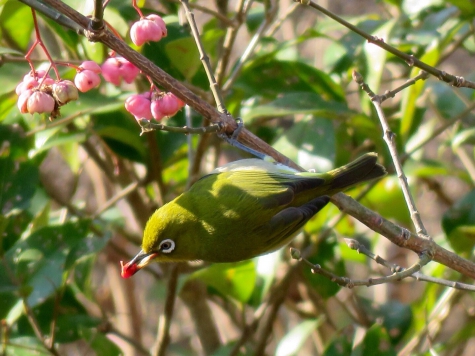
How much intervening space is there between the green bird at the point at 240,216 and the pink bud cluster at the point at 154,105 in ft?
1.62

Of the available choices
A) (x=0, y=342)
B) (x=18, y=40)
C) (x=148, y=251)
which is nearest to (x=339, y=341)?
(x=148, y=251)

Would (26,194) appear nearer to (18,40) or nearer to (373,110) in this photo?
(18,40)

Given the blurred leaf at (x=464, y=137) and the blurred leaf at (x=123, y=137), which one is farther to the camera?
the blurred leaf at (x=464, y=137)

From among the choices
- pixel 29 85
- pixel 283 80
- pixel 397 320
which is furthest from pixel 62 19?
pixel 397 320

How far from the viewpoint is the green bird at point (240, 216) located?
2.44 meters

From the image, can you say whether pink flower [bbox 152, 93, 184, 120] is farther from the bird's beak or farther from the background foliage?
the bird's beak

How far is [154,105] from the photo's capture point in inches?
80.7

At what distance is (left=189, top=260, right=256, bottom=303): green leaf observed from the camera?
2748 millimetres

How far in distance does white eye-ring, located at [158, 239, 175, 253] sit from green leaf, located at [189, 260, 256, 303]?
0.32 metres

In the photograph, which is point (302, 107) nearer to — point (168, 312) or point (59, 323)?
point (168, 312)

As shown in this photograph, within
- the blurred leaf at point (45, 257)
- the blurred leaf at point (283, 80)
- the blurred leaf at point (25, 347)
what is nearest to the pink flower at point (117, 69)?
the blurred leaf at point (45, 257)

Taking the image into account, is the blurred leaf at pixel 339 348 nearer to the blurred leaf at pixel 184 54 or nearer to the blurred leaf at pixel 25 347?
the blurred leaf at pixel 25 347

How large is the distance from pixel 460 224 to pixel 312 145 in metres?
0.76

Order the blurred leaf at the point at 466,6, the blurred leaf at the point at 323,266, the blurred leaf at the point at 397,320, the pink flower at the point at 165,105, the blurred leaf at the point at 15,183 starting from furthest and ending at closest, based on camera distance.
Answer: the blurred leaf at the point at 397,320, the blurred leaf at the point at 323,266, the blurred leaf at the point at 466,6, the blurred leaf at the point at 15,183, the pink flower at the point at 165,105
